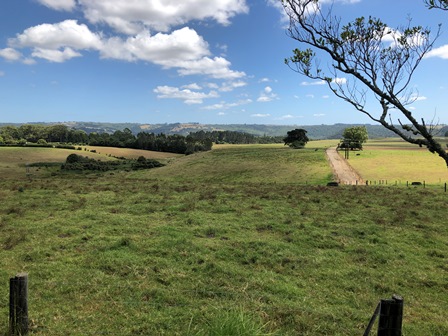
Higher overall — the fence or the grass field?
the fence

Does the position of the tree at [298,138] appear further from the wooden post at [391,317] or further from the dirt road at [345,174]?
the wooden post at [391,317]

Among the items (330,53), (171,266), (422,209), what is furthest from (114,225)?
(422,209)

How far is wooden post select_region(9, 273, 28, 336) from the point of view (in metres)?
6.34

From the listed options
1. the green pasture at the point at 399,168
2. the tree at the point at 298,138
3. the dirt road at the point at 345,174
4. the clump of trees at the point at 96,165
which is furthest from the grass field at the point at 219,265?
the tree at the point at 298,138

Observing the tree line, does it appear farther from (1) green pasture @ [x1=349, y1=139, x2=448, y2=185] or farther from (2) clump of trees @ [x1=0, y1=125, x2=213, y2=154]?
(1) green pasture @ [x1=349, y1=139, x2=448, y2=185]

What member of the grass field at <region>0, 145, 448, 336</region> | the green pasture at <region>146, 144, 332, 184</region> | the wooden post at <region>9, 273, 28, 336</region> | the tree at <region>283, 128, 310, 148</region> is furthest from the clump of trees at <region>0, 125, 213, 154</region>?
the wooden post at <region>9, 273, 28, 336</region>

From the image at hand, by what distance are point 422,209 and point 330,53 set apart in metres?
20.8

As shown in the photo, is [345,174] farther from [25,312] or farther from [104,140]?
[104,140]

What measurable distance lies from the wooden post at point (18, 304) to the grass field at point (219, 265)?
0.56m

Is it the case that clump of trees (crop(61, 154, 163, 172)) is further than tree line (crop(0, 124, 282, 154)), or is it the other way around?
tree line (crop(0, 124, 282, 154))

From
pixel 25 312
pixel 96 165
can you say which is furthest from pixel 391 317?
pixel 96 165

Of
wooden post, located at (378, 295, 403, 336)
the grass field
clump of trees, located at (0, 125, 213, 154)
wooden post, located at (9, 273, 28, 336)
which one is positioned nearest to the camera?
wooden post, located at (378, 295, 403, 336)

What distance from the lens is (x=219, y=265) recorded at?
1158cm

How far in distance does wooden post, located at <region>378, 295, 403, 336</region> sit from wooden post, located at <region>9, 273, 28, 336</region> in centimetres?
678
